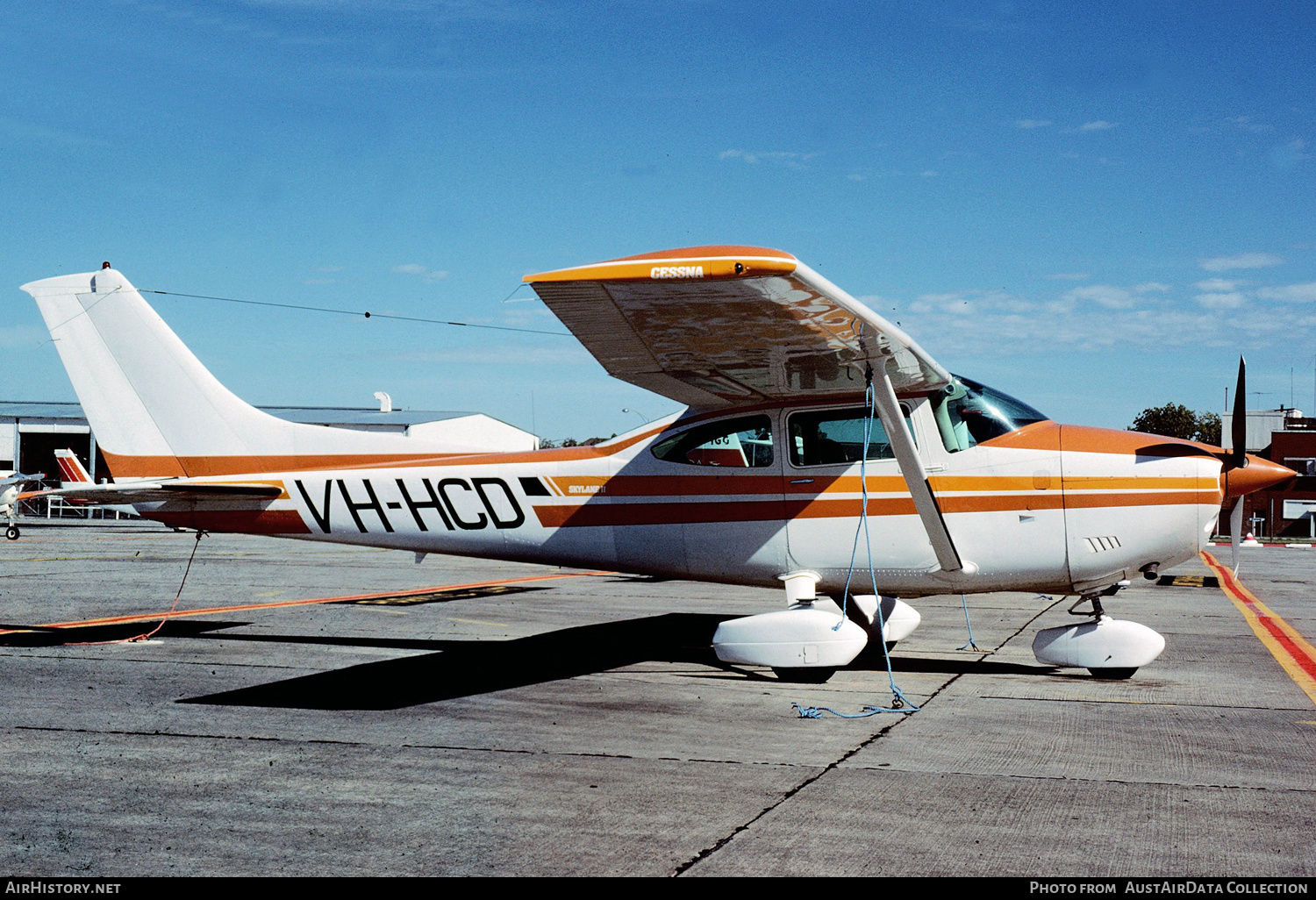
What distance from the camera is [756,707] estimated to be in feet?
23.6

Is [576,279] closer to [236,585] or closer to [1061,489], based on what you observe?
[1061,489]

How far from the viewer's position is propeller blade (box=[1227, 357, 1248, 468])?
7945 millimetres

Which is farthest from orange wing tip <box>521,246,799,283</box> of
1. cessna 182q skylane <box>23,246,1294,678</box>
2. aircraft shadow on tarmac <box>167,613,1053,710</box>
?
aircraft shadow on tarmac <box>167,613,1053,710</box>

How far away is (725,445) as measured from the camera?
350 inches

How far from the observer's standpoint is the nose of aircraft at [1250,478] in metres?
8.07

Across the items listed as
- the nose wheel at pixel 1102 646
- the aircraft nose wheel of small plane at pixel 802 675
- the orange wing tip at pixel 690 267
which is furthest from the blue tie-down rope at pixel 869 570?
the orange wing tip at pixel 690 267

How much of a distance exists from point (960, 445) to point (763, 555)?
5.94ft

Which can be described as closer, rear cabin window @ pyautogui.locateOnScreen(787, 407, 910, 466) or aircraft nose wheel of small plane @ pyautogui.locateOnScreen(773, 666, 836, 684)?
aircraft nose wheel of small plane @ pyautogui.locateOnScreen(773, 666, 836, 684)

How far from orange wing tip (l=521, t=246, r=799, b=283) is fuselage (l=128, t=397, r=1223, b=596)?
9.83 ft

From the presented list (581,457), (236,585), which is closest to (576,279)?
(581,457)

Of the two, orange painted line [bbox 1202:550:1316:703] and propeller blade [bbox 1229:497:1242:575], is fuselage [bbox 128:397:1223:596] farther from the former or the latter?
orange painted line [bbox 1202:550:1316:703]

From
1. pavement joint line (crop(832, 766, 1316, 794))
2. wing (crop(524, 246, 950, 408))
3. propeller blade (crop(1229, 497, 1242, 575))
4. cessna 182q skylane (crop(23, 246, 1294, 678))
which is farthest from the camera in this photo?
propeller blade (crop(1229, 497, 1242, 575))

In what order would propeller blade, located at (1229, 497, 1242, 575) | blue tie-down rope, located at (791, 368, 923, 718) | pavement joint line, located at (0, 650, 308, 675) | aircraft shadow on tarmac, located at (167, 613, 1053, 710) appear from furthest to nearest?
pavement joint line, located at (0, 650, 308, 675) → propeller blade, located at (1229, 497, 1242, 575) → aircraft shadow on tarmac, located at (167, 613, 1053, 710) → blue tie-down rope, located at (791, 368, 923, 718)

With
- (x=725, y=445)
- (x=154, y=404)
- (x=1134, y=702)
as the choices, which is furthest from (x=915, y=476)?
(x=154, y=404)
